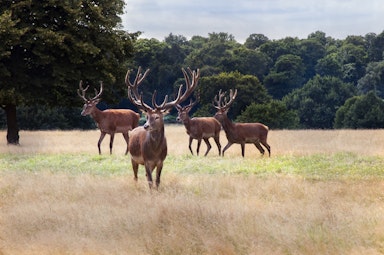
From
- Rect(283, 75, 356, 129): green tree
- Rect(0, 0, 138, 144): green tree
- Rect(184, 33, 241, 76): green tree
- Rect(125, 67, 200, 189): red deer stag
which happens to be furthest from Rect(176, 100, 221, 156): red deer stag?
Rect(184, 33, 241, 76): green tree

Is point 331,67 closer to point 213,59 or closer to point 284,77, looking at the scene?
point 284,77

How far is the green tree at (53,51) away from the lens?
25.1 metres

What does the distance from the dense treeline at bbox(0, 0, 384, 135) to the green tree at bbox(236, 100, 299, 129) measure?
0.08 m

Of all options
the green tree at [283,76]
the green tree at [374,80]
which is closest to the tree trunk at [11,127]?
the green tree at [283,76]

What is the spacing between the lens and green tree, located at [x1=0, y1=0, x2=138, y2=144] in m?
25.1

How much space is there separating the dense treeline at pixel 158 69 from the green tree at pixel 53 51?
0.04 meters

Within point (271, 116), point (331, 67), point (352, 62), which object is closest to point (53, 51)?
point (271, 116)

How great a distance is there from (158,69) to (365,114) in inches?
1086

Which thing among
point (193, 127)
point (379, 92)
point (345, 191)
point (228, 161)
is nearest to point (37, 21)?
point (193, 127)

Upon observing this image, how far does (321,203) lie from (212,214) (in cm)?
255

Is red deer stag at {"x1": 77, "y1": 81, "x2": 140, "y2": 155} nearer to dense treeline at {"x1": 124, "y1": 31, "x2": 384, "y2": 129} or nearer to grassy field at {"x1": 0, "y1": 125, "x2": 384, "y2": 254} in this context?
grassy field at {"x1": 0, "y1": 125, "x2": 384, "y2": 254}

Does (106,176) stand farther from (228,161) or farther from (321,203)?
(321,203)

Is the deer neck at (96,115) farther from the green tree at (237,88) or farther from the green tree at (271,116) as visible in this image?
the green tree at (237,88)

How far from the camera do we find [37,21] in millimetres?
26156
